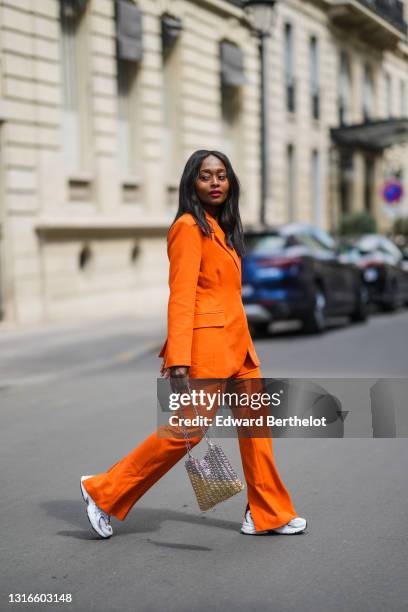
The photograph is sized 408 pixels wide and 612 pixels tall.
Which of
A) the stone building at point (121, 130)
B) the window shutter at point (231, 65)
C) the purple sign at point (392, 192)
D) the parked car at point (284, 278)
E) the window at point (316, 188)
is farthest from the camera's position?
the window at point (316, 188)

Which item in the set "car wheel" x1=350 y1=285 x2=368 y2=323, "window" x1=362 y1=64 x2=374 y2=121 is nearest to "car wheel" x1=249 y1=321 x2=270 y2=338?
"car wheel" x1=350 y1=285 x2=368 y2=323

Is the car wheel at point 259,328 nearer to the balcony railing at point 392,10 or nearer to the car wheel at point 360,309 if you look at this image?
the car wheel at point 360,309

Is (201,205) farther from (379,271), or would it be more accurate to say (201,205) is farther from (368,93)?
(368,93)

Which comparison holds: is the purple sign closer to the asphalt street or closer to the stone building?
the stone building

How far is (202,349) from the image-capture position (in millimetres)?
4441

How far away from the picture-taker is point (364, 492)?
564cm

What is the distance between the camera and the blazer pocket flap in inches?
175

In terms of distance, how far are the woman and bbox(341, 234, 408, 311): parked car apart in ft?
45.4

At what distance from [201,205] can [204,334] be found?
59 cm

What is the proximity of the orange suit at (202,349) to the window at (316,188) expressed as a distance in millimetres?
26473

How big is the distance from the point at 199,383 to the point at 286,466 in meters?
2.06

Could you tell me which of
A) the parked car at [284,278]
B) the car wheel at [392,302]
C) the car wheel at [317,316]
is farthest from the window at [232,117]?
the car wheel at [317,316]

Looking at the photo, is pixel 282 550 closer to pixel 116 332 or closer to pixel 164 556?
pixel 164 556

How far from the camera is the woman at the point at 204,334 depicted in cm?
440
